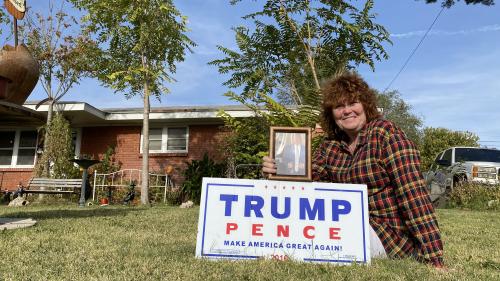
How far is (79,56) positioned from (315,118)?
1113cm

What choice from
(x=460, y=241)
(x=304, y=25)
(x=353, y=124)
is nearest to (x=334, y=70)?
(x=304, y=25)

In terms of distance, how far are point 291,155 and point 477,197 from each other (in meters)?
10.1

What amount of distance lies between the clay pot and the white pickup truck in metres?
10.9

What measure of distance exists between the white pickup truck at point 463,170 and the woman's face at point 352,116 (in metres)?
10.1

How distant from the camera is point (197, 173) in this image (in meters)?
14.0

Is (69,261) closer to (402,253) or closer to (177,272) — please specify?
(177,272)

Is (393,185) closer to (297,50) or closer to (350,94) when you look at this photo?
(350,94)

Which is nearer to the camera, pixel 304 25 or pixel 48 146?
pixel 304 25

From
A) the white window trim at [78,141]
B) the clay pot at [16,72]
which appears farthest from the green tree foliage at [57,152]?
the clay pot at [16,72]

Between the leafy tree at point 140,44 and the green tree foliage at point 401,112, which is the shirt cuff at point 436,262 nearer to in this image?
the leafy tree at point 140,44

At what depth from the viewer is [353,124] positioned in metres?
3.17

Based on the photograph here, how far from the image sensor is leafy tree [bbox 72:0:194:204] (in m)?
12.4

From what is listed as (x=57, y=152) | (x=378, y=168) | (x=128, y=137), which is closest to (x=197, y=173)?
(x=128, y=137)

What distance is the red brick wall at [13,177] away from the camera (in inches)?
641
